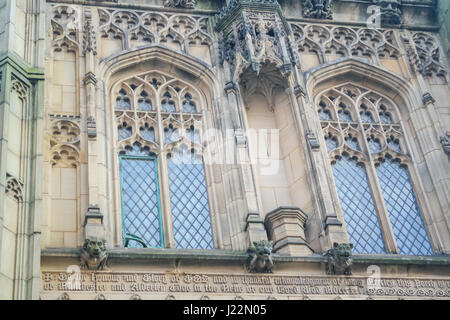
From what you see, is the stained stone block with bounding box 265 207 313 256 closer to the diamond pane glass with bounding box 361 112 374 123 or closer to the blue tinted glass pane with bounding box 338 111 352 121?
the blue tinted glass pane with bounding box 338 111 352 121

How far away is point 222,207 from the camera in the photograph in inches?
641

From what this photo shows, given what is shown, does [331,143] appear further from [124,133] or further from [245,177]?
[124,133]

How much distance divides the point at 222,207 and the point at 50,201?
2.87 meters

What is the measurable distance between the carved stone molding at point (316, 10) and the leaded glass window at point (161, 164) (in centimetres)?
317

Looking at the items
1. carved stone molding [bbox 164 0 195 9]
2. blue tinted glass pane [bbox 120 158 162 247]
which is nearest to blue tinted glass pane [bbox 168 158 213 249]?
blue tinted glass pane [bbox 120 158 162 247]

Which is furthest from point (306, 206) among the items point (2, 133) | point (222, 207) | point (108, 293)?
point (2, 133)

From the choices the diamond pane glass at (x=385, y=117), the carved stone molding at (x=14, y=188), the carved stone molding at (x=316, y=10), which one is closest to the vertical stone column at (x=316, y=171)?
the diamond pane glass at (x=385, y=117)

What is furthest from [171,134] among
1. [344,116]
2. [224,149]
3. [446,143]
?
[446,143]

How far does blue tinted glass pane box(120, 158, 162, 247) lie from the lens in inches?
622

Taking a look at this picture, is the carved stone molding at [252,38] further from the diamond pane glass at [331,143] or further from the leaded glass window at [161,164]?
the diamond pane glass at [331,143]

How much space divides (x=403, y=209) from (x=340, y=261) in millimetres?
2676

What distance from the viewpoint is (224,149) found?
55.5ft

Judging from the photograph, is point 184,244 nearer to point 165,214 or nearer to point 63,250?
point 165,214

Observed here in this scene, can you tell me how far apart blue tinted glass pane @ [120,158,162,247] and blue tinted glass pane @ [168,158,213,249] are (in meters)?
0.31
